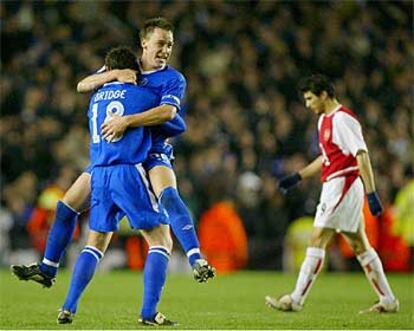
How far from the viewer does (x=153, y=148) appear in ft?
30.7

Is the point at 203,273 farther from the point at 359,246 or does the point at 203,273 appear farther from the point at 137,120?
the point at 359,246

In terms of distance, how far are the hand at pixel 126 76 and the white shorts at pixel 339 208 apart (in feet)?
9.03

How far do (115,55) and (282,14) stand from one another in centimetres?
1656

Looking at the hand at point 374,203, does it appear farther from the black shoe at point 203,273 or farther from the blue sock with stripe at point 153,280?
the black shoe at point 203,273

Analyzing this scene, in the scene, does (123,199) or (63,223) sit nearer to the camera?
(123,199)

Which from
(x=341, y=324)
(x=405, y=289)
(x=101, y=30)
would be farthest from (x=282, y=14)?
(x=341, y=324)

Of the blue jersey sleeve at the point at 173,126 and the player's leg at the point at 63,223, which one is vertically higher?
Answer: the blue jersey sleeve at the point at 173,126

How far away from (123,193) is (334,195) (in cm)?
275

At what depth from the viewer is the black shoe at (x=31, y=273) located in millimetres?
9172

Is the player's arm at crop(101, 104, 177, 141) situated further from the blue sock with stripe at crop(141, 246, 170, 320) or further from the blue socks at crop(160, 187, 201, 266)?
the blue sock with stripe at crop(141, 246, 170, 320)

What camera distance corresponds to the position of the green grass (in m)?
9.55

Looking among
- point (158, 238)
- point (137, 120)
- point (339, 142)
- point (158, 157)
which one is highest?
point (137, 120)

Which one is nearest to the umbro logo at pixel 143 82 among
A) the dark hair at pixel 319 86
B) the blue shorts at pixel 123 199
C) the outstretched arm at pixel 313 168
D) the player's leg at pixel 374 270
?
the blue shorts at pixel 123 199

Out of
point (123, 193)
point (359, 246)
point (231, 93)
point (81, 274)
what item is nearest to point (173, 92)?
point (123, 193)
